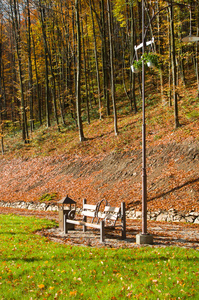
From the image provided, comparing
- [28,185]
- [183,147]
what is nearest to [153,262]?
[183,147]

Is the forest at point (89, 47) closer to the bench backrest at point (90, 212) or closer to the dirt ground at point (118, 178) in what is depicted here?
the dirt ground at point (118, 178)

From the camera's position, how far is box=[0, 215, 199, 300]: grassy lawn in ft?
14.3

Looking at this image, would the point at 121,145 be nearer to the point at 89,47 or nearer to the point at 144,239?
the point at 144,239

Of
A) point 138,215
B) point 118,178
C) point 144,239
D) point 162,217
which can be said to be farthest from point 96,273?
point 118,178

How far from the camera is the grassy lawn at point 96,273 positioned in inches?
172

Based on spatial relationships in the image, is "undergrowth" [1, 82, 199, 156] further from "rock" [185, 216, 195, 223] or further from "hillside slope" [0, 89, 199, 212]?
"rock" [185, 216, 195, 223]

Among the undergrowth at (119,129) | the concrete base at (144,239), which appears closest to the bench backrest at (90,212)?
the concrete base at (144,239)

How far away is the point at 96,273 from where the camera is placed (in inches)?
201

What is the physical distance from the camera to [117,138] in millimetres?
19578

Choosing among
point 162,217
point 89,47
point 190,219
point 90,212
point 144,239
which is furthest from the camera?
point 89,47

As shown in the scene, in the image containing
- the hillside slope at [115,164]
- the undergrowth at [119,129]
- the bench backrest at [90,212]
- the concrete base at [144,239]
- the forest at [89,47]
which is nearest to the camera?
the concrete base at [144,239]

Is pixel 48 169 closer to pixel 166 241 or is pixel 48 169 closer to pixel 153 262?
pixel 166 241

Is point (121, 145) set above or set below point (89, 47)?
below

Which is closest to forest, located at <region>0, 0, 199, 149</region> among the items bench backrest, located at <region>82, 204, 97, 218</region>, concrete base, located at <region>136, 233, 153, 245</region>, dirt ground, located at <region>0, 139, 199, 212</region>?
dirt ground, located at <region>0, 139, 199, 212</region>
